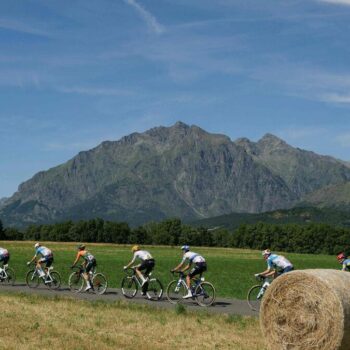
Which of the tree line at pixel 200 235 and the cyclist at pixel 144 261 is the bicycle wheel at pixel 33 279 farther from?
the tree line at pixel 200 235

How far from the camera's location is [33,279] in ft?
105

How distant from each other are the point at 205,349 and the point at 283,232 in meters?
143

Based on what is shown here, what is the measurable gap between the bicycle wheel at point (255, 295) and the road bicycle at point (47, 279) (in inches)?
430

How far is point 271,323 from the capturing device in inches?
548

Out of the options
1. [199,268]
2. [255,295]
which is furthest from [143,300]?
[255,295]

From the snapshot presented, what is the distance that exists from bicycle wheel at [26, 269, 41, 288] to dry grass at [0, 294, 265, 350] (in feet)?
27.4

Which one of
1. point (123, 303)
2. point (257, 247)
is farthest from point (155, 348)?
point (257, 247)

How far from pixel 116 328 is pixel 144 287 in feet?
28.2

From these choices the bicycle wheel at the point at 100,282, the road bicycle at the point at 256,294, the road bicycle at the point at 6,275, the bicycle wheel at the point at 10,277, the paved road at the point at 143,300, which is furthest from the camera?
the road bicycle at the point at 6,275

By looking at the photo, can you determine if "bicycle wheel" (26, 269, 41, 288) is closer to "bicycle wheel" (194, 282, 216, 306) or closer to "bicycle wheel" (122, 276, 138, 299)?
"bicycle wheel" (122, 276, 138, 299)

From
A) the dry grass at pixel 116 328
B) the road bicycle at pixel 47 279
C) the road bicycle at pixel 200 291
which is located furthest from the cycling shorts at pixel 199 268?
the road bicycle at pixel 47 279

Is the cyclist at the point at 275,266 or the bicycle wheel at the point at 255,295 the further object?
the bicycle wheel at the point at 255,295

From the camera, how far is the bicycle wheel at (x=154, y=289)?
26.8 metres

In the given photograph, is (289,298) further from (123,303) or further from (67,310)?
(123,303)
